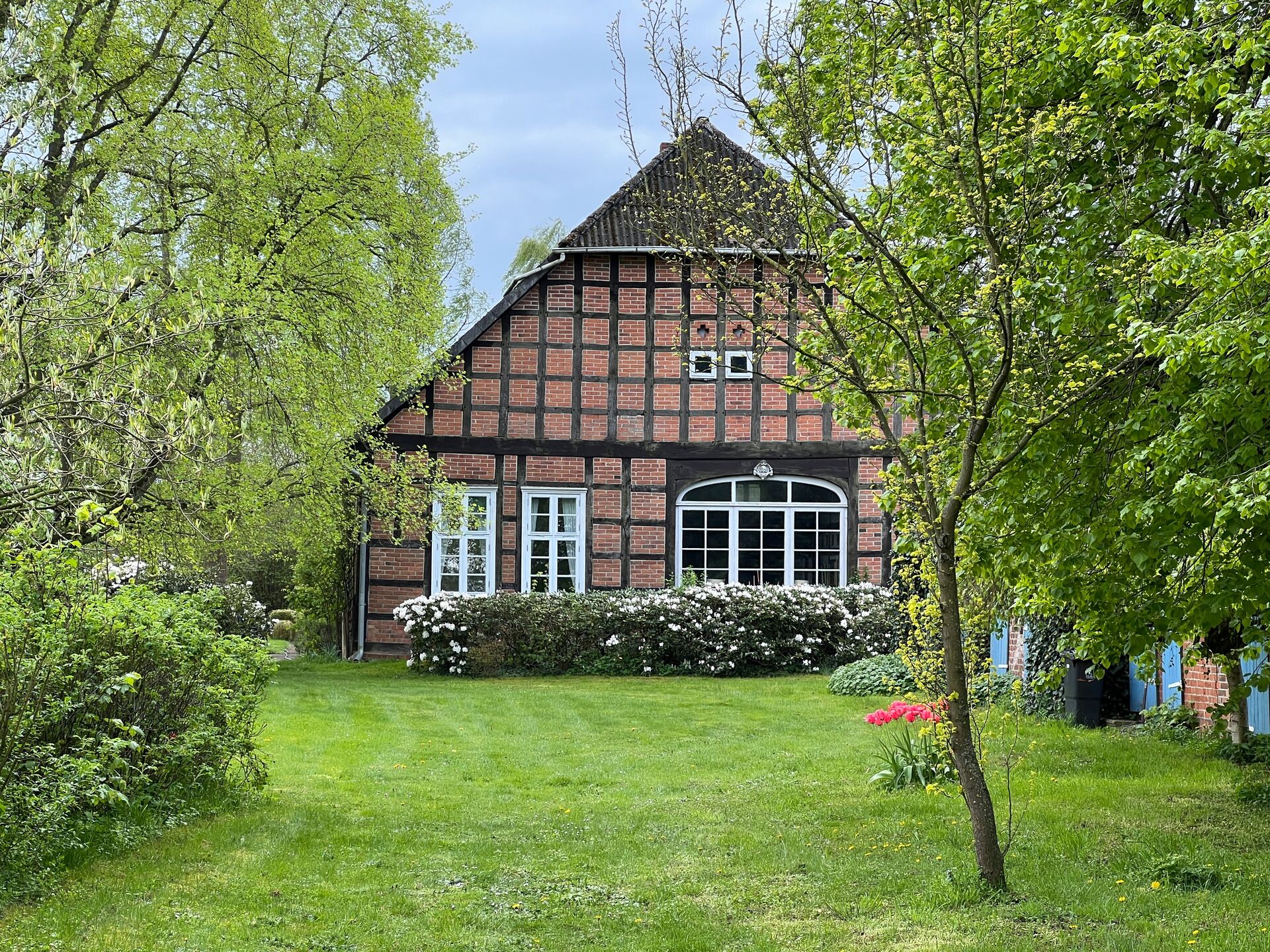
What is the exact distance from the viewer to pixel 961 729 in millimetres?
5340

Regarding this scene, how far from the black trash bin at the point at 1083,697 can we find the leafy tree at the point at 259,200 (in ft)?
23.7

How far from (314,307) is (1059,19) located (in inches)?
368

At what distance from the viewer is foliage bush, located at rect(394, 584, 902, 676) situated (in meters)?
17.0

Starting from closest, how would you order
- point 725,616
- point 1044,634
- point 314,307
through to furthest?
point 1044,634 → point 314,307 → point 725,616

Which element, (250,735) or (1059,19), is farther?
(250,735)

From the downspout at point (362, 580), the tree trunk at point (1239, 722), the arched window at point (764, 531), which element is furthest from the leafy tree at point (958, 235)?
the downspout at point (362, 580)

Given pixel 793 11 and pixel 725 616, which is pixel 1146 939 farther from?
Result: pixel 725 616

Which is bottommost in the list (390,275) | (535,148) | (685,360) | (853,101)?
(685,360)

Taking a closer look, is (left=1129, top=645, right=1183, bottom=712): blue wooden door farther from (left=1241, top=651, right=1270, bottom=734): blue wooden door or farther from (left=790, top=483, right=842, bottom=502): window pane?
(left=790, top=483, right=842, bottom=502): window pane

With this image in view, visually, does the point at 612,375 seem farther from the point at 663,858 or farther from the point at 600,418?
the point at 663,858

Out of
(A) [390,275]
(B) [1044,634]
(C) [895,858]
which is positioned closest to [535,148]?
(A) [390,275]

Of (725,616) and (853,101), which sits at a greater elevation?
(853,101)

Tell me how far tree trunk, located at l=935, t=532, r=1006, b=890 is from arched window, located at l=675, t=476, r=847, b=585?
13.4 meters

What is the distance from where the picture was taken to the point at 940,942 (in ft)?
15.6
